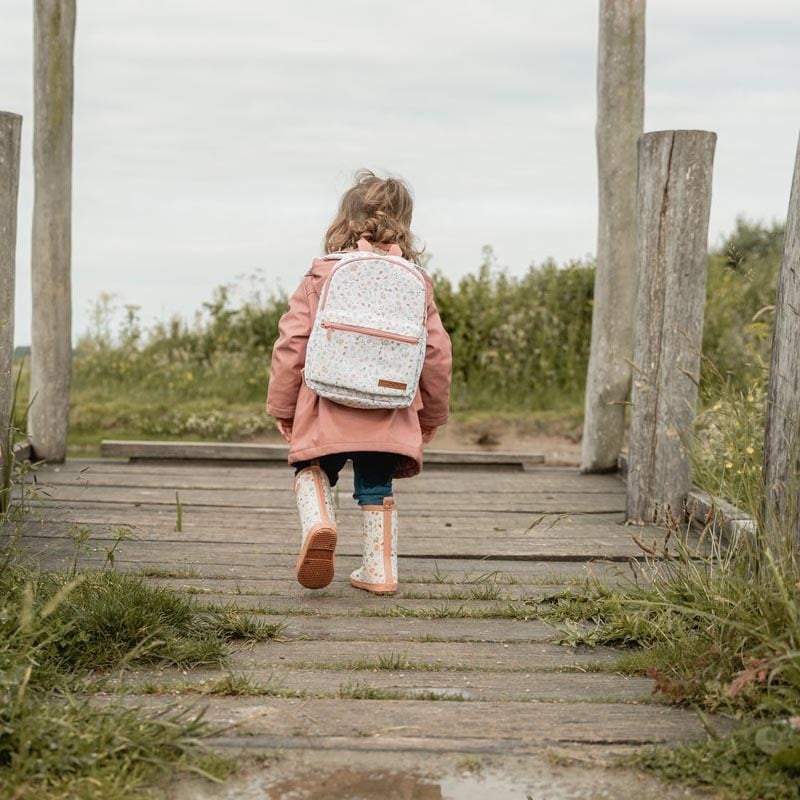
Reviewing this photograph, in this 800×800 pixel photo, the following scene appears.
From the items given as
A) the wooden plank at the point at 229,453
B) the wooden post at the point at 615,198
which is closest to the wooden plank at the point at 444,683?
the wooden post at the point at 615,198

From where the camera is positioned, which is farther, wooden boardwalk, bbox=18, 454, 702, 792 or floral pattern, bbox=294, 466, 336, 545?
floral pattern, bbox=294, 466, 336, 545

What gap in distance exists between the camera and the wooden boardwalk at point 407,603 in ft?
10.6

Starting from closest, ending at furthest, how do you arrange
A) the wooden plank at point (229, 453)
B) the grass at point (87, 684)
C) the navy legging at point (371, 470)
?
the grass at point (87, 684) → the navy legging at point (371, 470) → the wooden plank at point (229, 453)

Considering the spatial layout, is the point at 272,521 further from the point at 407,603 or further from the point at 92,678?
the point at 92,678

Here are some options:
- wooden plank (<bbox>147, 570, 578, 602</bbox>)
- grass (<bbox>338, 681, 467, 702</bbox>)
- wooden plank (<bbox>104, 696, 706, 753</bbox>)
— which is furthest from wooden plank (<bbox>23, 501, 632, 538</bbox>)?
wooden plank (<bbox>104, 696, 706, 753</bbox>)

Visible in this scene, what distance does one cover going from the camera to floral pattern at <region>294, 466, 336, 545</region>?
4613mm

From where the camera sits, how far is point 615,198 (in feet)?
25.7

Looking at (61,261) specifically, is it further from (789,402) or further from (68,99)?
(789,402)

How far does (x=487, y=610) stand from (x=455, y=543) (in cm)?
133

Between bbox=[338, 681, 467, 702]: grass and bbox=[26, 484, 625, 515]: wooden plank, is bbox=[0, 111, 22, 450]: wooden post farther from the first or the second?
bbox=[338, 681, 467, 702]: grass

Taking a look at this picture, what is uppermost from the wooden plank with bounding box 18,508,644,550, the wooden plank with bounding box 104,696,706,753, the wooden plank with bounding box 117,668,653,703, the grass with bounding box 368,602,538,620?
the wooden plank with bounding box 104,696,706,753

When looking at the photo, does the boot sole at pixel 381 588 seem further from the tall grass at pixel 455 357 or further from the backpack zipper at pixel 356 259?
the tall grass at pixel 455 357

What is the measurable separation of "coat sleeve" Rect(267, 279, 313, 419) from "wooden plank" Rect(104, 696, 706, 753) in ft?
5.40

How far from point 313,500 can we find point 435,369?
2.34ft
